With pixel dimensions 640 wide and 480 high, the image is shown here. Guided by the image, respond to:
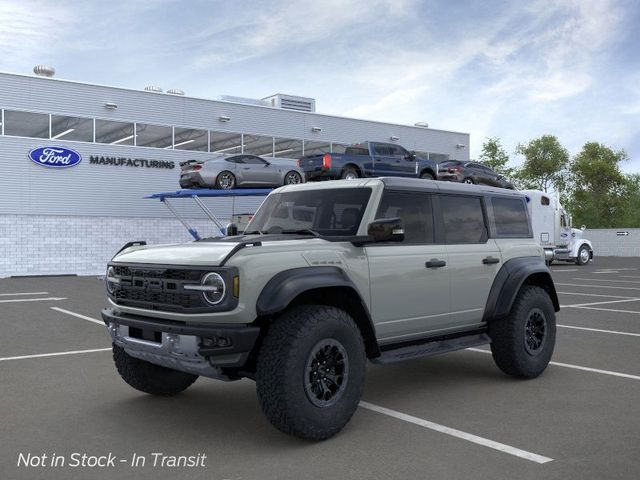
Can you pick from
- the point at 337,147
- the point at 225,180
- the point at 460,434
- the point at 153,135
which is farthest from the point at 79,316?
the point at 337,147

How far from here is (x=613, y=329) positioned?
10344 mm

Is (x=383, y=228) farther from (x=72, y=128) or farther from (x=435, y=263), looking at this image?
(x=72, y=128)

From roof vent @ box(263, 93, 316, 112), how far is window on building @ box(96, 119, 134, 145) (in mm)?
9231

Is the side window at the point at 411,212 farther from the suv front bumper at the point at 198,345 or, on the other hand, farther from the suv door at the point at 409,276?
the suv front bumper at the point at 198,345

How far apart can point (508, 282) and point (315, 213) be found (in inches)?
85.0

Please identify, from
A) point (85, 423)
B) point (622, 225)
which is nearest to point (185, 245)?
point (85, 423)

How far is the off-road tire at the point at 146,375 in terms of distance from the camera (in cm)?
590

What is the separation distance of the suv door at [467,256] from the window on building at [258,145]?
26785mm

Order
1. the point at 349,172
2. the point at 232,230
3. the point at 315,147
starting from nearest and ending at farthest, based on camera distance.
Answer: the point at 232,230
the point at 349,172
the point at 315,147

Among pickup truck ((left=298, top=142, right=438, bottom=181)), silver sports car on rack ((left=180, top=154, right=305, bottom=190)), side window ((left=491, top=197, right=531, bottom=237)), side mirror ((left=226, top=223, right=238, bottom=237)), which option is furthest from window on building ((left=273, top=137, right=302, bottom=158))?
side mirror ((left=226, top=223, right=238, bottom=237))

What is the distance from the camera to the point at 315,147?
114ft

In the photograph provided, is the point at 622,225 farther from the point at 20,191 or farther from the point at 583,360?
the point at 583,360

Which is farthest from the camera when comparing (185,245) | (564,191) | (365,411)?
(564,191)

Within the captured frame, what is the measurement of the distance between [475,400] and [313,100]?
32.7 meters
